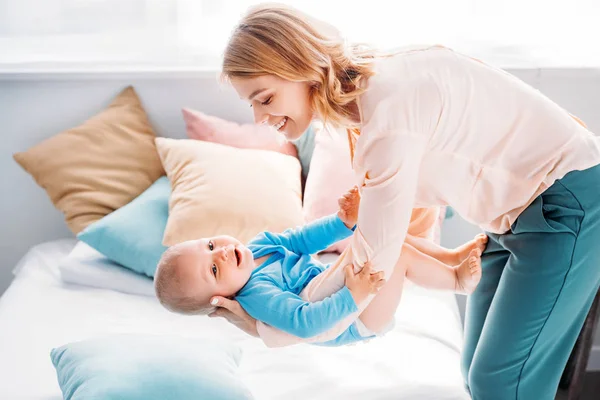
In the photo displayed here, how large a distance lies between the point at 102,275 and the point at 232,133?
0.67 meters

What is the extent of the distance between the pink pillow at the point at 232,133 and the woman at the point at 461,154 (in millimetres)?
964

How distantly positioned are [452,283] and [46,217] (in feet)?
5.65

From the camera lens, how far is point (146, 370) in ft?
5.21

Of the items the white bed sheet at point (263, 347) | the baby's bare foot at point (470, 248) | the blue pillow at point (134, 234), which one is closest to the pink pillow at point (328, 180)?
the white bed sheet at point (263, 347)

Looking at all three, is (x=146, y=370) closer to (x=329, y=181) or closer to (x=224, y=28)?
(x=329, y=181)

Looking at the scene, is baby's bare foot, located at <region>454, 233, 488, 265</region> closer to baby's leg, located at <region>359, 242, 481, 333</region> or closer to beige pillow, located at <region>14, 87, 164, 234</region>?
baby's leg, located at <region>359, 242, 481, 333</region>

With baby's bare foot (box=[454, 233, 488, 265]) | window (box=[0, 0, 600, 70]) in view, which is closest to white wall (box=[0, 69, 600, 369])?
window (box=[0, 0, 600, 70])

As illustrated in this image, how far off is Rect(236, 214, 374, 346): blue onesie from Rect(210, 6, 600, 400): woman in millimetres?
71

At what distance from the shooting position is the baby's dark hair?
160cm

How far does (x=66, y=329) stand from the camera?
2029 mm

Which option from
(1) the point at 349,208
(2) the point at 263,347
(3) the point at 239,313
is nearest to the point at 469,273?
(1) the point at 349,208

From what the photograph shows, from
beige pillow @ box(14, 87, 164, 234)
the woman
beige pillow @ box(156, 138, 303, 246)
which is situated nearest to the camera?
the woman

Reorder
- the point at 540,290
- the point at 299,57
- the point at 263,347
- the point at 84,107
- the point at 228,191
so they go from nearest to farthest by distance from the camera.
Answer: the point at 299,57 < the point at 540,290 < the point at 263,347 < the point at 228,191 < the point at 84,107

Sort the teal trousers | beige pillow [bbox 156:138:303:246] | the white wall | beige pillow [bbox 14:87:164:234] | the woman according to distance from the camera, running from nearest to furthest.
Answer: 1. the woman
2. the teal trousers
3. beige pillow [bbox 156:138:303:246]
4. beige pillow [bbox 14:87:164:234]
5. the white wall
